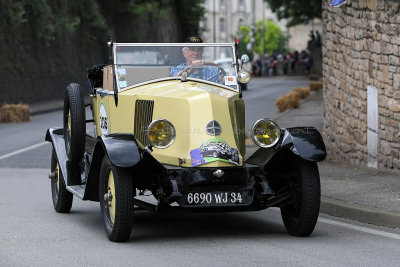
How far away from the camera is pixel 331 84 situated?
15.9 meters

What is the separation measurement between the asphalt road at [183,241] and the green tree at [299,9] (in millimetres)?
35986

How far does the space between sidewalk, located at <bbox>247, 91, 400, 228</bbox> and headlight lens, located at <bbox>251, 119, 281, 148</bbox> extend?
1.59m

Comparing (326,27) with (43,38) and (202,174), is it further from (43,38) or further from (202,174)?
(43,38)

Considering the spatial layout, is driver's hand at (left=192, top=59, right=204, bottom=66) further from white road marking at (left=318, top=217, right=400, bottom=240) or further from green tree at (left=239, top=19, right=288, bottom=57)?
green tree at (left=239, top=19, right=288, bottom=57)

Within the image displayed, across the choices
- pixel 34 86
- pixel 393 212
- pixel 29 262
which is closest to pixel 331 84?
pixel 393 212

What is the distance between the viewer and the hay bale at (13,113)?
27.0 m

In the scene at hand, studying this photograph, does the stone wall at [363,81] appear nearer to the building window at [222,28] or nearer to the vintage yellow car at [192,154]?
the vintage yellow car at [192,154]

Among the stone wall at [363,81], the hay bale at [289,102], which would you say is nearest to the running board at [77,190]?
the stone wall at [363,81]

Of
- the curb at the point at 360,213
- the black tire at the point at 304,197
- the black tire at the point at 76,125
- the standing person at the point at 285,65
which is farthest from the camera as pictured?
the standing person at the point at 285,65

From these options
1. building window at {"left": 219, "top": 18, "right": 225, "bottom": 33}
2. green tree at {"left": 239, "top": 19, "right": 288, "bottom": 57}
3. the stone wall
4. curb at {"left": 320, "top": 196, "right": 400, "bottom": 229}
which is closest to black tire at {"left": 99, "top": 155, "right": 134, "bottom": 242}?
curb at {"left": 320, "top": 196, "right": 400, "bottom": 229}

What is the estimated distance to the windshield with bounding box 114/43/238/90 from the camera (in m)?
9.43

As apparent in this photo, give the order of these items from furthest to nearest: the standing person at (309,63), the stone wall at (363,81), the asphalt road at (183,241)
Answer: the standing person at (309,63) < the stone wall at (363,81) < the asphalt road at (183,241)

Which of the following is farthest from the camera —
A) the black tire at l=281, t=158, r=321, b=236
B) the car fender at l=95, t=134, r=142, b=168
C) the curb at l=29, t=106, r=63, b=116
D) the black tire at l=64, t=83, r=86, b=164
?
the curb at l=29, t=106, r=63, b=116

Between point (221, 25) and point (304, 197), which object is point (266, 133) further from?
point (221, 25)
